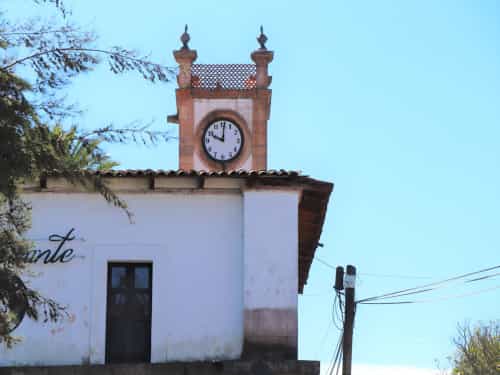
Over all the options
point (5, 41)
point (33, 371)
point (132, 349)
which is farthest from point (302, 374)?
point (5, 41)

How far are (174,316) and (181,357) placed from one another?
27.0 inches

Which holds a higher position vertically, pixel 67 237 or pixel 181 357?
pixel 67 237

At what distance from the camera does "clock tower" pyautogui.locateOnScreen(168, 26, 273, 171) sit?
133ft

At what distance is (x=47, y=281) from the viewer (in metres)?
20.8

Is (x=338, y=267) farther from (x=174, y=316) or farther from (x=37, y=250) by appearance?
(x=37, y=250)

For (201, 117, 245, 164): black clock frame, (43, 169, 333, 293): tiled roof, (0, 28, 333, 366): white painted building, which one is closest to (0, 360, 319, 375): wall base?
(0, 28, 333, 366): white painted building

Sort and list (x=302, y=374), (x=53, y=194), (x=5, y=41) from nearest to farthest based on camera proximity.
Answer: (x=5, y=41) < (x=302, y=374) < (x=53, y=194)

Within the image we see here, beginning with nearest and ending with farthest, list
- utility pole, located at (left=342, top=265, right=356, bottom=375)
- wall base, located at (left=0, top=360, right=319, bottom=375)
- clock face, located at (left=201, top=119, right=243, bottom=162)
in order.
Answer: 1. wall base, located at (left=0, top=360, right=319, bottom=375)
2. utility pole, located at (left=342, top=265, right=356, bottom=375)
3. clock face, located at (left=201, top=119, right=243, bottom=162)

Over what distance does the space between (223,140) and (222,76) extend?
2063 millimetres

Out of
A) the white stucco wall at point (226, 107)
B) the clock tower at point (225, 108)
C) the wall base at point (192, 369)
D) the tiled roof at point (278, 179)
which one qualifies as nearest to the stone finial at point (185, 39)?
the clock tower at point (225, 108)

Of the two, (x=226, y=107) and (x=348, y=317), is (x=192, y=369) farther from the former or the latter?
(x=226, y=107)

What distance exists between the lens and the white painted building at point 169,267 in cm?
2059

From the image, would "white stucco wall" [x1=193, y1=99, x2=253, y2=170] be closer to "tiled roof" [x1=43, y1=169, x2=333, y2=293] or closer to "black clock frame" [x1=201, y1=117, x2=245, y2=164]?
"black clock frame" [x1=201, y1=117, x2=245, y2=164]

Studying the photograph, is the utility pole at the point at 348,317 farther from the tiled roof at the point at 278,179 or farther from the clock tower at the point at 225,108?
the clock tower at the point at 225,108
